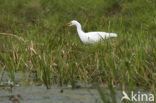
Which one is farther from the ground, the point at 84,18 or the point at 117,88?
the point at 84,18

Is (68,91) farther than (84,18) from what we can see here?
No

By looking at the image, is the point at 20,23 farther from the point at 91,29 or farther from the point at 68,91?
the point at 68,91

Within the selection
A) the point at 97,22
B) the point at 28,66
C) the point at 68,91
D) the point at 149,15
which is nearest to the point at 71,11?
the point at 97,22

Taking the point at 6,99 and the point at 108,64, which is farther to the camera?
the point at 108,64

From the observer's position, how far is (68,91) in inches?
227

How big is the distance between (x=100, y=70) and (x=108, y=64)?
29cm

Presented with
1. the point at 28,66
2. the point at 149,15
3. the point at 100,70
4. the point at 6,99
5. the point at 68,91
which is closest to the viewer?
the point at 6,99

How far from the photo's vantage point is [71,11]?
14.1 metres

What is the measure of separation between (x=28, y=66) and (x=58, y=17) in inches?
274

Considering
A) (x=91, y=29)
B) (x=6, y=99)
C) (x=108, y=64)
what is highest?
(x=91, y=29)

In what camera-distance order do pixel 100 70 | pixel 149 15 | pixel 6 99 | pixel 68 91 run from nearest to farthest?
pixel 6 99 < pixel 68 91 < pixel 100 70 < pixel 149 15

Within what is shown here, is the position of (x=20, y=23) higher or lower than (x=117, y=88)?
higher

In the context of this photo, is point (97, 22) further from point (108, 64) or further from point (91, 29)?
point (108, 64)

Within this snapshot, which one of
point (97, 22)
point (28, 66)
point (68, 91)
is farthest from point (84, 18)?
point (68, 91)
